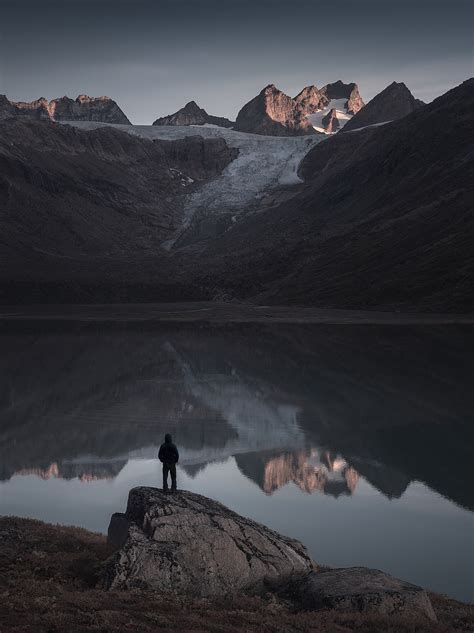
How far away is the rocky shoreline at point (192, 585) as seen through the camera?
14.8 metres

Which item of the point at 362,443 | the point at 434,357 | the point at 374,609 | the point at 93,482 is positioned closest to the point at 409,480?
the point at 362,443

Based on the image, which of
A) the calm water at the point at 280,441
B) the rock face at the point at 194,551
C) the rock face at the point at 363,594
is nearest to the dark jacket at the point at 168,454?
the rock face at the point at 194,551

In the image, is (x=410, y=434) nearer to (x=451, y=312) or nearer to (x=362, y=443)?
(x=362, y=443)

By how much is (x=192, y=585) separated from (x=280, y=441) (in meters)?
22.6

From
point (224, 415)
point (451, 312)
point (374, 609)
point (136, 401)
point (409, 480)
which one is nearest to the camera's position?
point (374, 609)

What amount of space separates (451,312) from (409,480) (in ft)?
317

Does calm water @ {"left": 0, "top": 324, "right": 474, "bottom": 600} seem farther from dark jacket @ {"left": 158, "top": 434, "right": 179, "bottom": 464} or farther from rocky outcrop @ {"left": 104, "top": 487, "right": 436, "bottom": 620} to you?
dark jacket @ {"left": 158, "top": 434, "right": 179, "bottom": 464}

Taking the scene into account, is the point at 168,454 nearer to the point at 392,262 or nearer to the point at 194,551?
the point at 194,551

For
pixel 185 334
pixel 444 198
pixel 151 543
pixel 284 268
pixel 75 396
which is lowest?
pixel 151 543

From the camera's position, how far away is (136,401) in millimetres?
51719

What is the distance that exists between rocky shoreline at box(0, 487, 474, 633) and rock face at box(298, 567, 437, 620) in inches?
1.0

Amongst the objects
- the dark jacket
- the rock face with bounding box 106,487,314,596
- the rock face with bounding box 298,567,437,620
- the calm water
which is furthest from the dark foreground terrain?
the calm water

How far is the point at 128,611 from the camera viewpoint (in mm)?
15039

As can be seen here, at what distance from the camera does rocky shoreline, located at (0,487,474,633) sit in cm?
1483
